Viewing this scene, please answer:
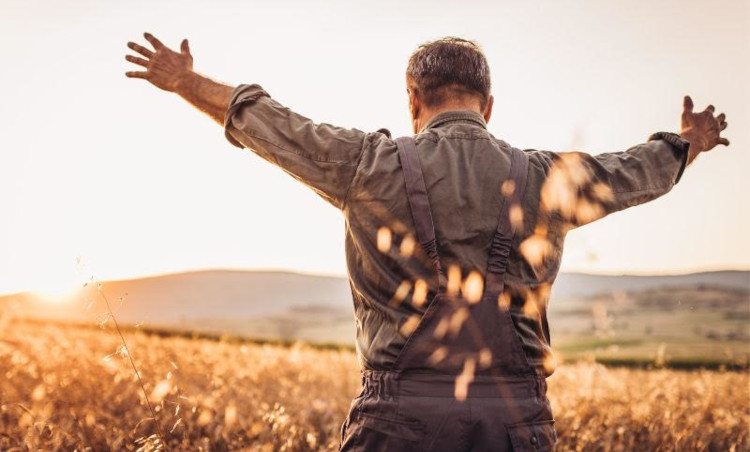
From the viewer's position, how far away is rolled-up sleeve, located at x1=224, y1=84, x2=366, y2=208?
240 centimetres

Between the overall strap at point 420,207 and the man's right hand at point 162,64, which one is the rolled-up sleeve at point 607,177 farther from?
the man's right hand at point 162,64

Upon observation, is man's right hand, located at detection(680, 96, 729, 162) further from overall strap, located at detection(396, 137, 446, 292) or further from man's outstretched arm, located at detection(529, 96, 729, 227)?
overall strap, located at detection(396, 137, 446, 292)

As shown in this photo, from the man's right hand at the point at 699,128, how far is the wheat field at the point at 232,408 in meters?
2.31

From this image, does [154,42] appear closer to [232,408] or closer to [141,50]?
[141,50]

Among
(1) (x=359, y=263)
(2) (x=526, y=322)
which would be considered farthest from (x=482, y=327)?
(1) (x=359, y=263)

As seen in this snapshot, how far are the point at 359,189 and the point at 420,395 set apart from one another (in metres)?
0.74

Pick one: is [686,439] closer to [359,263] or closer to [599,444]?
[599,444]

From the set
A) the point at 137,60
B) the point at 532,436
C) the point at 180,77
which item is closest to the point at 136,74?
the point at 137,60

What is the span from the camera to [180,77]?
2693 mm

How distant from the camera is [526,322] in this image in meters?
2.45

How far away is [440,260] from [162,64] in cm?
138

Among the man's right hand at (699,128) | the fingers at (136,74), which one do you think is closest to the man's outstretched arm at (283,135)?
the fingers at (136,74)

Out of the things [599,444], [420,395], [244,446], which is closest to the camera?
[420,395]

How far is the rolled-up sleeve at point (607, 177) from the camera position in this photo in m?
2.58
